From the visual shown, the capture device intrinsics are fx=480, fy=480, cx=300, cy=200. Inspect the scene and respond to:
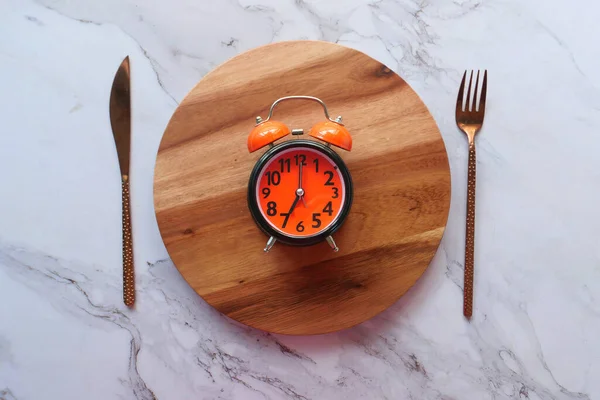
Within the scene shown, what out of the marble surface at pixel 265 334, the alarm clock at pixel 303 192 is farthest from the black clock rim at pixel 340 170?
the marble surface at pixel 265 334

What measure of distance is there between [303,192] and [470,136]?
0.47 m

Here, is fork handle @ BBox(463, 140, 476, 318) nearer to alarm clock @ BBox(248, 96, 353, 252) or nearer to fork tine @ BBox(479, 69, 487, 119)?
fork tine @ BBox(479, 69, 487, 119)

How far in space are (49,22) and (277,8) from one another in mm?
577

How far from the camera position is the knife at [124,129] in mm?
A: 1205

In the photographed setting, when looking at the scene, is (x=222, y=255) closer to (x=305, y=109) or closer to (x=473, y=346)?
(x=305, y=109)

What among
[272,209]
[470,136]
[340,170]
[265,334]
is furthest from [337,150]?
[265,334]

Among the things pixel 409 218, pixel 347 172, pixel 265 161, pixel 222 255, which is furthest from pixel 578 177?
pixel 222 255

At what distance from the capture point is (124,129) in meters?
1.21

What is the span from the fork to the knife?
0.83 meters

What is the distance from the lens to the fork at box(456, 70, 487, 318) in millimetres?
1190

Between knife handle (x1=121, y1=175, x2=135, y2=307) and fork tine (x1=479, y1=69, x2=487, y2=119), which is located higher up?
fork tine (x1=479, y1=69, x2=487, y2=119)

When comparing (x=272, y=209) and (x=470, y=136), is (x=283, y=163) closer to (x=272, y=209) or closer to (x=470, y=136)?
(x=272, y=209)

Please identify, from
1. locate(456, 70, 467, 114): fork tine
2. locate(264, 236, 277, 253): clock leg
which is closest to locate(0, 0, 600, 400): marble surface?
locate(456, 70, 467, 114): fork tine

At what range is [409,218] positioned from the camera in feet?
3.77
